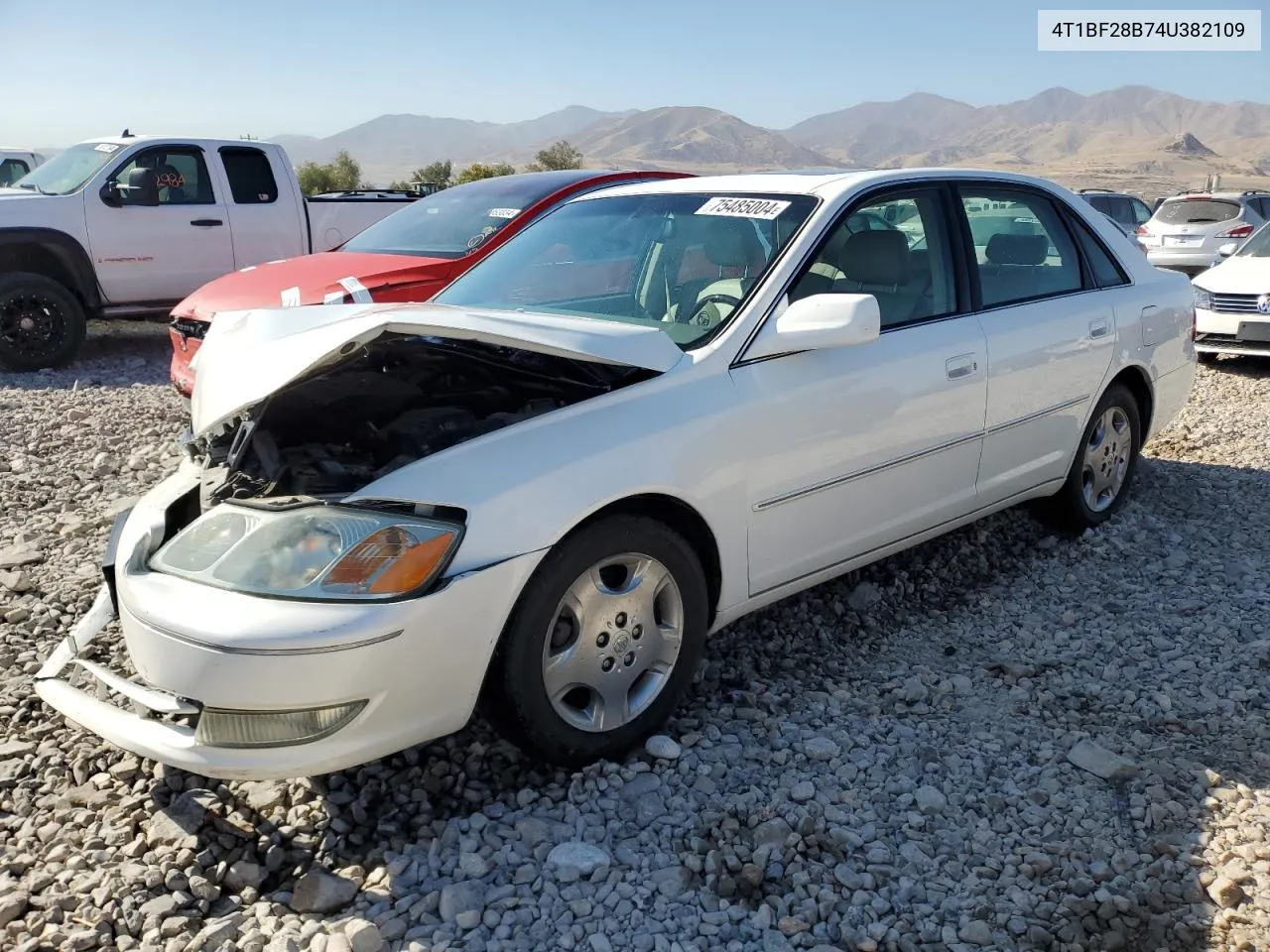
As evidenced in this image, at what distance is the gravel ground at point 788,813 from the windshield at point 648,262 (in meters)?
1.25

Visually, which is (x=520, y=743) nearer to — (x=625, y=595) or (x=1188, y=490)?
(x=625, y=595)

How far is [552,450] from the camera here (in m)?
2.89

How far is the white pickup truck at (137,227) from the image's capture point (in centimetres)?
909

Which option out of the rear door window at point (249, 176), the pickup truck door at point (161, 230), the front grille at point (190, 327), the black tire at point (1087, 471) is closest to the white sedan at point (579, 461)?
the black tire at point (1087, 471)

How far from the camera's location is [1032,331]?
4312 millimetres

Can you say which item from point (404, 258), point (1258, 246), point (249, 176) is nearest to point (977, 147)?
point (1258, 246)

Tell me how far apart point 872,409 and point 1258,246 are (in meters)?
8.72

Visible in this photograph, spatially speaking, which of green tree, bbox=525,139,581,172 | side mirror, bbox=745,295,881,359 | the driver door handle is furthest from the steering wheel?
green tree, bbox=525,139,581,172

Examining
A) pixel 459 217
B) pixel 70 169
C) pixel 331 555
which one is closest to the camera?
pixel 331 555

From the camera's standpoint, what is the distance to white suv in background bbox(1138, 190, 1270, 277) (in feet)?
52.2

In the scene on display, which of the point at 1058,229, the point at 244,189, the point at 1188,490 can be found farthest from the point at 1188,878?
the point at 244,189

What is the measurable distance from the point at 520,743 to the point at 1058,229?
3.37 m

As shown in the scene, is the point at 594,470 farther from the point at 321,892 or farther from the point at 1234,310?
the point at 1234,310

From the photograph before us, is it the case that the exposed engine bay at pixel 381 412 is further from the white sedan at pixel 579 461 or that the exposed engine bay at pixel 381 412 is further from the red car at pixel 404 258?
the red car at pixel 404 258
